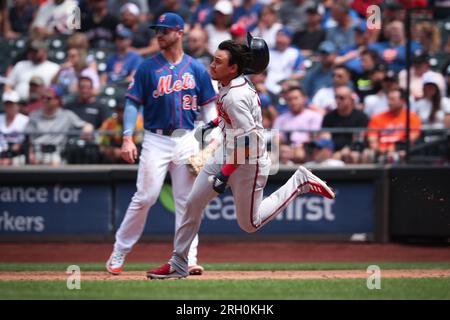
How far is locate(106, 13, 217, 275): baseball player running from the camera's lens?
7766 mm

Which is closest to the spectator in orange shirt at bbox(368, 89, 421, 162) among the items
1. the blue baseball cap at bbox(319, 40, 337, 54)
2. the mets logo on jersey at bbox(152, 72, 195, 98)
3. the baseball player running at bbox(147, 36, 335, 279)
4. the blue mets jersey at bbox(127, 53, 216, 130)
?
the blue baseball cap at bbox(319, 40, 337, 54)

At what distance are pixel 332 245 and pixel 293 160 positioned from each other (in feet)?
3.92

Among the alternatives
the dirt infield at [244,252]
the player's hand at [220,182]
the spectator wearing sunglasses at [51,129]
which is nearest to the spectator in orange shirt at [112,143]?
the spectator wearing sunglasses at [51,129]

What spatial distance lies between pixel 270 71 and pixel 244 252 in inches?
145

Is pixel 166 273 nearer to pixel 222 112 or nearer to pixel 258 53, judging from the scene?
pixel 222 112

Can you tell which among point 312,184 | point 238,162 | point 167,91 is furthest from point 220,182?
point 167,91

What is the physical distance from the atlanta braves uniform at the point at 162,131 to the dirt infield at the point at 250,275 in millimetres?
307

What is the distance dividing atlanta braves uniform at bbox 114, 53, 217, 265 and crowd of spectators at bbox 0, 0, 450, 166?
11.4 ft

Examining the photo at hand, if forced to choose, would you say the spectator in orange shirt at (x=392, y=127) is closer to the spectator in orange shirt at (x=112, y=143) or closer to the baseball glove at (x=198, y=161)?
the spectator in orange shirt at (x=112, y=143)

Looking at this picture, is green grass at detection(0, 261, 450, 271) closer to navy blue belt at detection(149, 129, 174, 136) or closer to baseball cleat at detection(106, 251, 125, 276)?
baseball cleat at detection(106, 251, 125, 276)

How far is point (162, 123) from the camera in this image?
780 centimetres

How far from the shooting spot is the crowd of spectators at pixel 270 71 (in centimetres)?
1145

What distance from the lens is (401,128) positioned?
1129 centimetres
